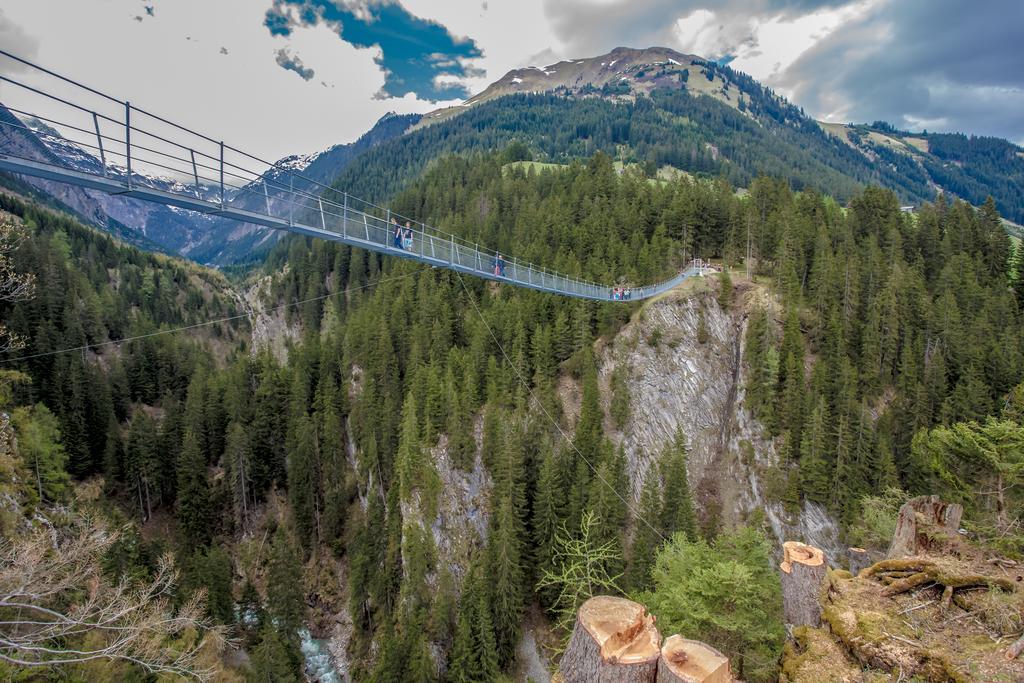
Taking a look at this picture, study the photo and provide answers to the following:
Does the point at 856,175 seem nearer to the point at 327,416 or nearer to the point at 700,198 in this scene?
the point at 700,198

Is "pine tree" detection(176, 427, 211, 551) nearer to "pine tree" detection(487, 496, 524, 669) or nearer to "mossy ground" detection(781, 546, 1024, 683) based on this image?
"pine tree" detection(487, 496, 524, 669)

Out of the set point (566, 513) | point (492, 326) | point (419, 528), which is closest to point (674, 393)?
point (566, 513)

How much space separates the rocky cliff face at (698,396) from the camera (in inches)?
1257

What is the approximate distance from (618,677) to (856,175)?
245315 mm

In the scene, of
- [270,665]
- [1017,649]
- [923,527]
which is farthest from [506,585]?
[1017,649]

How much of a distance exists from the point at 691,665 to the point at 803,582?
724cm

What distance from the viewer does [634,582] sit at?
26.8 metres

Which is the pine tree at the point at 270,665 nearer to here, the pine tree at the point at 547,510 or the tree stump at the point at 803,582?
the pine tree at the point at 547,510

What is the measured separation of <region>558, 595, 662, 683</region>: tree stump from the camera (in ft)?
15.4

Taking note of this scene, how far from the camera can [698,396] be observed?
34.2 m

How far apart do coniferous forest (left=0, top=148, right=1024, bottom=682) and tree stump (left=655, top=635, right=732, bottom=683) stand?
A: 746 cm

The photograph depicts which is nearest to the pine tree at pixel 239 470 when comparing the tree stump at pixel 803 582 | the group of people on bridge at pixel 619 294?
the group of people on bridge at pixel 619 294

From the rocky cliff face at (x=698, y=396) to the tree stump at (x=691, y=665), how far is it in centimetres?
2873

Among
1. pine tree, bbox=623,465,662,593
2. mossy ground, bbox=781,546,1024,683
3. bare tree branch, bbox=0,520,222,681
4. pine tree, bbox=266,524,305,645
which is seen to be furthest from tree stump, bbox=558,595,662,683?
pine tree, bbox=266,524,305,645
